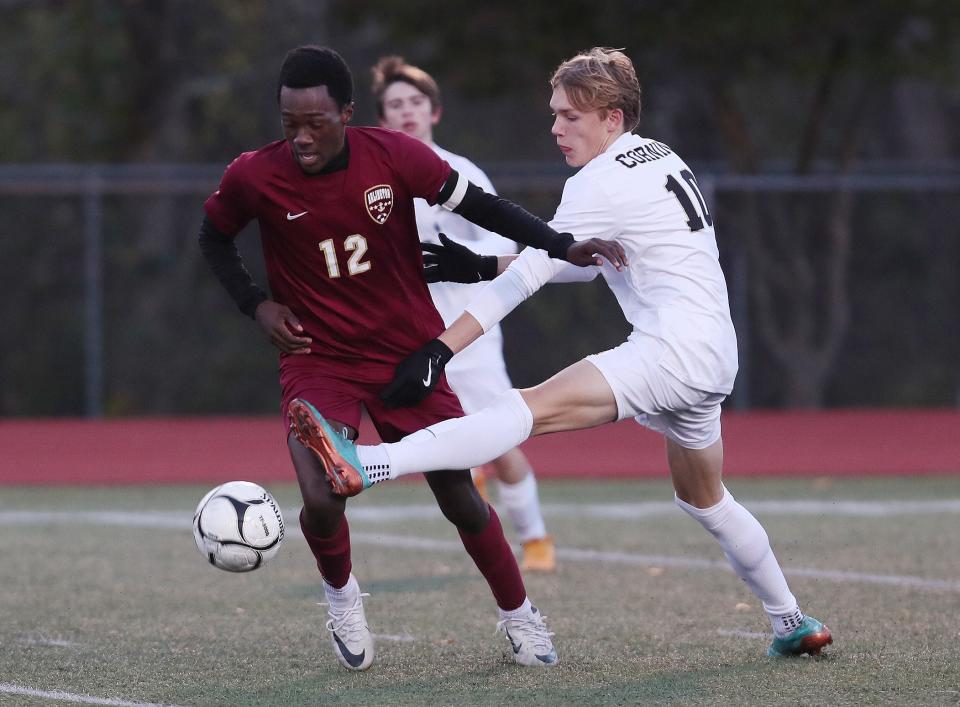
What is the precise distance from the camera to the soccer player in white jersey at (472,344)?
739 cm

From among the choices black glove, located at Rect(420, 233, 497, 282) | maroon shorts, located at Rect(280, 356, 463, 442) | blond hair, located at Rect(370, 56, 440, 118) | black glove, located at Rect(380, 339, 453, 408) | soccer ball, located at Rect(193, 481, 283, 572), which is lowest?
soccer ball, located at Rect(193, 481, 283, 572)

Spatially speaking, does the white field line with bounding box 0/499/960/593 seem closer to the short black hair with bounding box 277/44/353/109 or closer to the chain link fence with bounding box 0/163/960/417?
the short black hair with bounding box 277/44/353/109

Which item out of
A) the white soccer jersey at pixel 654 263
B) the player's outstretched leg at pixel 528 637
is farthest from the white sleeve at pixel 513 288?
the player's outstretched leg at pixel 528 637

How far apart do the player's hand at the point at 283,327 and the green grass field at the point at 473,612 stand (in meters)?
1.07

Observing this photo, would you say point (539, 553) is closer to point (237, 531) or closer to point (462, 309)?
point (462, 309)

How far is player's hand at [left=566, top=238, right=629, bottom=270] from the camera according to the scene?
473cm

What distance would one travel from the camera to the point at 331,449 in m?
4.62

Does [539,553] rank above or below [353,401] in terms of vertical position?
below

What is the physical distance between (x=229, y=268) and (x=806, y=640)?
7.47ft

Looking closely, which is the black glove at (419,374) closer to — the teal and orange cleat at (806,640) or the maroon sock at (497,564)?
the maroon sock at (497,564)

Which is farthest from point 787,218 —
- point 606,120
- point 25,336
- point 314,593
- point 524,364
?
point 606,120

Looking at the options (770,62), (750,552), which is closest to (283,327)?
(750,552)

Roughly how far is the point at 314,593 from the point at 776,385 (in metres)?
9.13

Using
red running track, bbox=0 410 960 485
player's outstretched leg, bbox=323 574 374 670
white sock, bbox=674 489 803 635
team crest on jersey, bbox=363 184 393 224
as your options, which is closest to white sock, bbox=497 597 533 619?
player's outstretched leg, bbox=323 574 374 670
